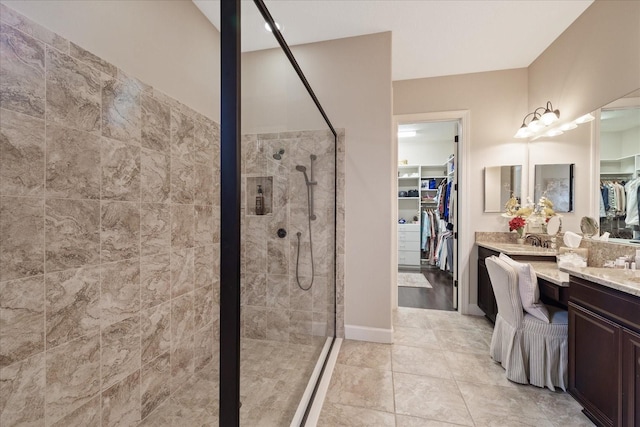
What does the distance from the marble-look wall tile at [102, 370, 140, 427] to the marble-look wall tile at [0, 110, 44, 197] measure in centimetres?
103

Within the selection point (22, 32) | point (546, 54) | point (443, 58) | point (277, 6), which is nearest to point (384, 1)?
point (277, 6)

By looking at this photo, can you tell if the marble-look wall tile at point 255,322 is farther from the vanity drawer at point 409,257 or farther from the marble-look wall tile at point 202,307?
the vanity drawer at point 409,257

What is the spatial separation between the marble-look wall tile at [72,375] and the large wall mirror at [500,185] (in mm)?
3561

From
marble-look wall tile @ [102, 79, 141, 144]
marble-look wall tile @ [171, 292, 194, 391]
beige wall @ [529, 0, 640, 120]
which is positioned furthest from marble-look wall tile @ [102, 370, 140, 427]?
beige wall @ [529, 0, 640, 120]

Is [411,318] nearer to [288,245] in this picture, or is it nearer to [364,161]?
[364,161]

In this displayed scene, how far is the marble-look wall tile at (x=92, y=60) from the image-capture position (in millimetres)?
1172

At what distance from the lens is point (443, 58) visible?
2760mm

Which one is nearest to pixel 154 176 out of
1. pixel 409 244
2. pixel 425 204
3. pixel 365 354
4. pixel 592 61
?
pixel 365 354

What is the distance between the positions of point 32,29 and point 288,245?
4.72 feet

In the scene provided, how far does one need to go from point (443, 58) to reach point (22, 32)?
125 inches

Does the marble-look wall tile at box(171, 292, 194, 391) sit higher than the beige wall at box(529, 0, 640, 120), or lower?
lower

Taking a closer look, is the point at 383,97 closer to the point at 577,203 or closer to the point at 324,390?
the point at 577,203

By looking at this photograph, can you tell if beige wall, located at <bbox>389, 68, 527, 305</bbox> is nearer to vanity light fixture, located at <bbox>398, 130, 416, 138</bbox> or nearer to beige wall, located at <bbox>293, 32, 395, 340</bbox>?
beige wall, located at <bbox>293, 32, 395, 340</bbox>

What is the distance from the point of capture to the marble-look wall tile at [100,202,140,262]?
4.30 feet
